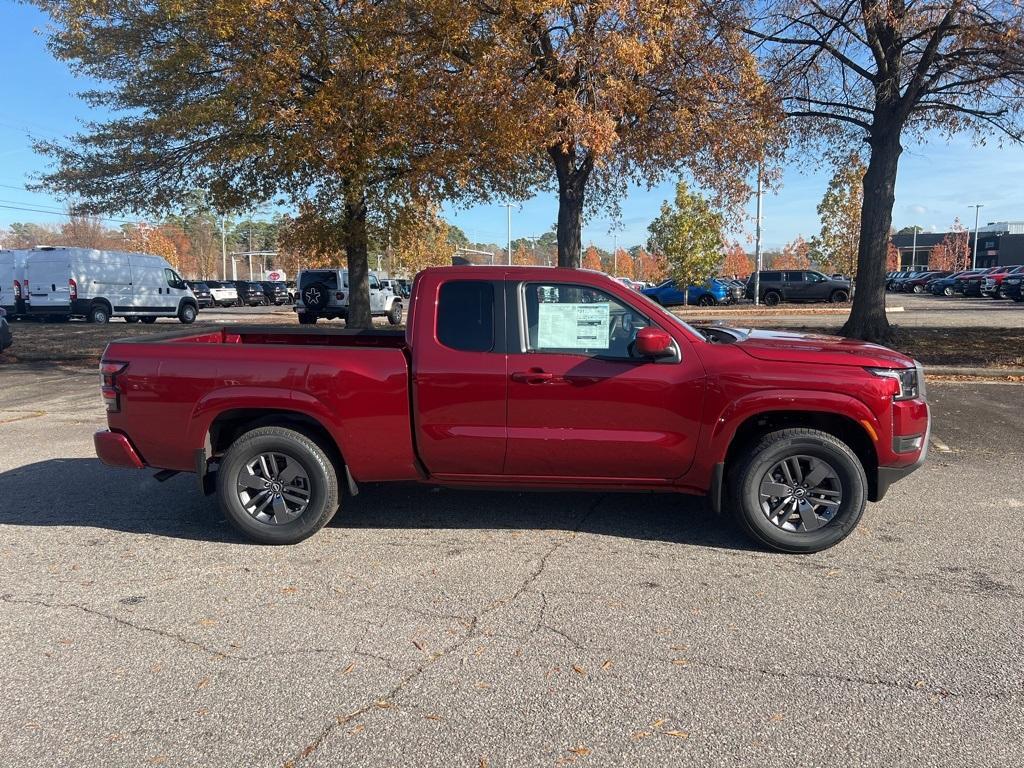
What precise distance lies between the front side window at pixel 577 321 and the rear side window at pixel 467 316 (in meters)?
0.24

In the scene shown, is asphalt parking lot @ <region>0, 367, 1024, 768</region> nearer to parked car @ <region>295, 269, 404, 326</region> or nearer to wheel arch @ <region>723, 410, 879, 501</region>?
wheel arch @ <region>723, 410, 879, 501</region>

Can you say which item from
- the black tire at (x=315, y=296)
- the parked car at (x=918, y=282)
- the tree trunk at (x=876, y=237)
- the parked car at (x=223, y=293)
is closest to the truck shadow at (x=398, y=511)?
the tree trunk at (x=876, y=237)

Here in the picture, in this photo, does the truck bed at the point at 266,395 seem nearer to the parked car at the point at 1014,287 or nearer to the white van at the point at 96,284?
the white van at the point at 96,284

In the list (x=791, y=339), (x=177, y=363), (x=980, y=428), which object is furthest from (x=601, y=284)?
(x=980, y=428)

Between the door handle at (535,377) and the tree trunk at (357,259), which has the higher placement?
the tree trunk at (357,259)

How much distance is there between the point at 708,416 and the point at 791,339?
3.20ft

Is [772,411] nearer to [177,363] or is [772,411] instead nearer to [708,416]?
[708,416]

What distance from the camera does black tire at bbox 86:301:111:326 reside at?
23803mm

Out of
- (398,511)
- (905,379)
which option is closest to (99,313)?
(398,511)

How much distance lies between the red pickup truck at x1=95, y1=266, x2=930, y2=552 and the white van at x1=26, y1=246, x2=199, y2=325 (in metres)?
21.9

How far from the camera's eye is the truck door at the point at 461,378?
4.61 metres

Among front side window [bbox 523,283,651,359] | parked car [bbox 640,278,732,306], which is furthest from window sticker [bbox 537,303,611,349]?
parked car [bbox 640,278,732,306]

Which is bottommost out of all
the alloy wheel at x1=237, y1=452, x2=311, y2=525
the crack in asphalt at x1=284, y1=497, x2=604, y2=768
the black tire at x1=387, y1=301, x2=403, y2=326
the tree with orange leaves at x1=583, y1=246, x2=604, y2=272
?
the crack in asphalt at x1=284, y1=497, x2=604, y2=768

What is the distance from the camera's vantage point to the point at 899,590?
13.2 feet
